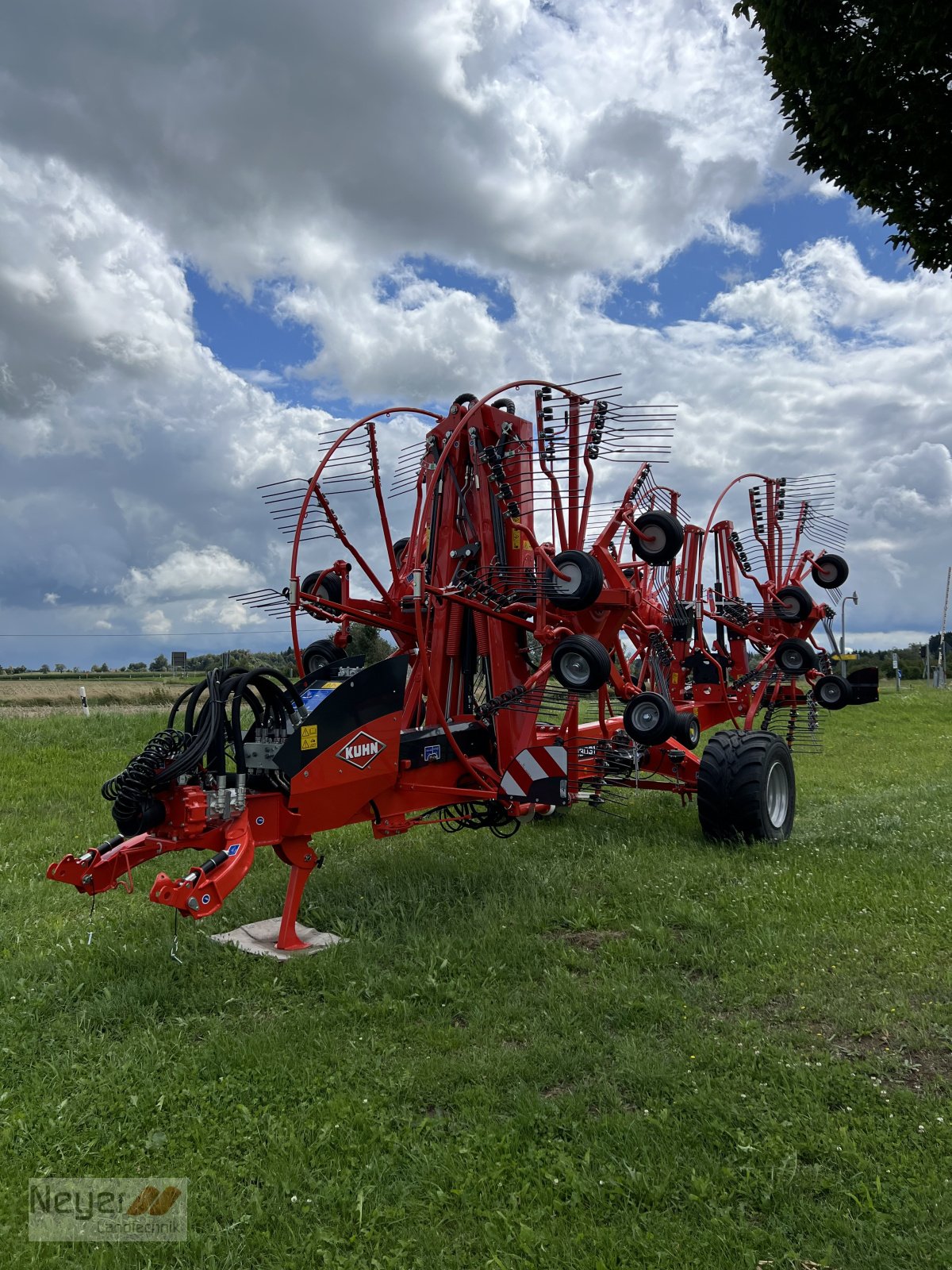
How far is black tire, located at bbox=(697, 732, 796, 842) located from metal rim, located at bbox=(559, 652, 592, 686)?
2.62m

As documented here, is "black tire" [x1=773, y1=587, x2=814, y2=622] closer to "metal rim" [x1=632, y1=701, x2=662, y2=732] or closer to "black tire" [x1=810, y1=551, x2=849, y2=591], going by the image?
"black tire" [x1=810, y1=551, x2=849, y2=591]

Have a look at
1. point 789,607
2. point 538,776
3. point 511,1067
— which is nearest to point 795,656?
point 789,607

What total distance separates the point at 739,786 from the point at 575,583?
117 inches

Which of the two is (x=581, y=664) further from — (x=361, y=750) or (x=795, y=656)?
(x=795, y=656)

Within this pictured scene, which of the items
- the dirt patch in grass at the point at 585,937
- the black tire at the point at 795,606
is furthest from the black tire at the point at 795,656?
the dirt patch in grass at the point at 585,937

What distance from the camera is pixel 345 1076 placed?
4324 mm

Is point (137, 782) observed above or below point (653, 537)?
below

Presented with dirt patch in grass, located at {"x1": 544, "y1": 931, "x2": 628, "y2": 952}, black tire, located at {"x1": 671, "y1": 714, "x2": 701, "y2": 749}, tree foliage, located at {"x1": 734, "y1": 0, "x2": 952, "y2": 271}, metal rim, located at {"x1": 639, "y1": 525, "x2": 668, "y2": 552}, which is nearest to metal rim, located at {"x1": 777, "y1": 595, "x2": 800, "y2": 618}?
black tire, located at {"x1": 671, "y1": 714, "x2": 701, "y2": 749}

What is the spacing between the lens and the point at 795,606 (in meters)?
13.5

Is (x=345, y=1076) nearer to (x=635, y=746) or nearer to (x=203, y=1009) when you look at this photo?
(x=203, y=1009)

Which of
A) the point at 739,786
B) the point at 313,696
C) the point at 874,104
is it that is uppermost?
the point at 874,104

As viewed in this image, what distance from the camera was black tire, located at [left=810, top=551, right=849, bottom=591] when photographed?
1425 cm

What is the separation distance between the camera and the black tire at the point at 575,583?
6699mm

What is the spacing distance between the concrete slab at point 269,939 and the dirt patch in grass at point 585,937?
141 centimetres
